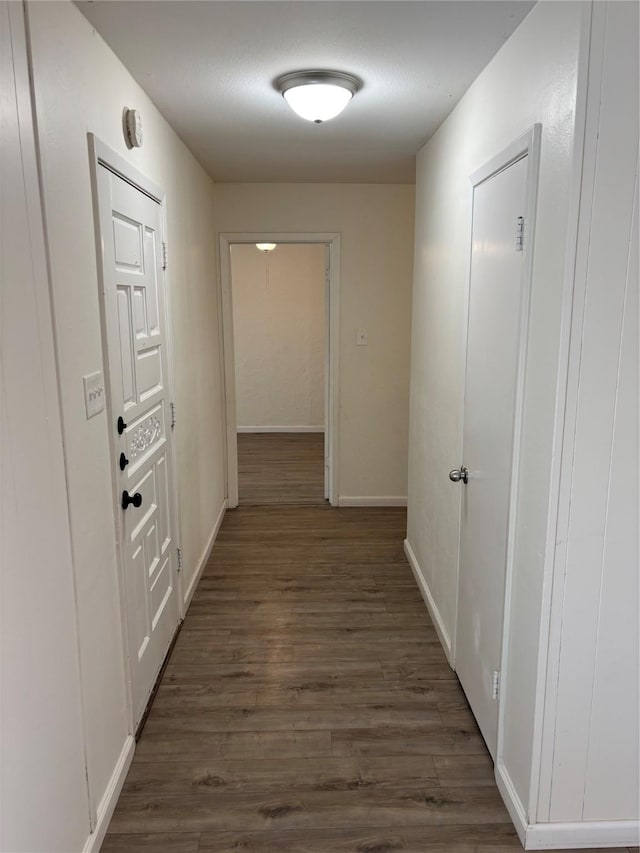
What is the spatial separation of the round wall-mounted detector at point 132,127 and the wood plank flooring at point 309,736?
7.04 ft

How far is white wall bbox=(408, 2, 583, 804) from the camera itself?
5.00 feet

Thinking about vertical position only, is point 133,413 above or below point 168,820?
above

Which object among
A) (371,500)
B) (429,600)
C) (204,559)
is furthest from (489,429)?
(371,500)

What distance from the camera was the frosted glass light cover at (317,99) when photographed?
218 cm

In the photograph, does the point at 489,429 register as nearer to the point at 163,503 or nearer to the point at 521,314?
the point at 521,314

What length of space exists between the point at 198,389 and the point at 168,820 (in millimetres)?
2240

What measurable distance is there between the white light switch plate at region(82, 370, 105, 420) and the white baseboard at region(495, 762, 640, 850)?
5.76 feet

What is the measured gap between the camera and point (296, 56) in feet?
6.63

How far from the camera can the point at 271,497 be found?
16.3 ft

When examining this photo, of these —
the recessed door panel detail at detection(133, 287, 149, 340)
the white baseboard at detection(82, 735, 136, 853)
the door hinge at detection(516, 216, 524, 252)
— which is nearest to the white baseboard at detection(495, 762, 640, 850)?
the white baseboard at detection(82, 735, 136, 853)

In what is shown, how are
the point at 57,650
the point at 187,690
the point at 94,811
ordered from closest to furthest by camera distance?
1. the point at 57,650
2. the point at 94,811
3. the point at 187,690

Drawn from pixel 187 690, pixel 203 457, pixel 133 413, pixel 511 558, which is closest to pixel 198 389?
pixel 203 457

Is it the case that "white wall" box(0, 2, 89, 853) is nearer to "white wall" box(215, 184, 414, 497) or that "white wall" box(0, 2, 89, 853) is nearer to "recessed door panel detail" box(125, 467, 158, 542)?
"recessed door panel detail" box(125, 467, 158, 542)

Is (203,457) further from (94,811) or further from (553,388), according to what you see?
(553,388)
